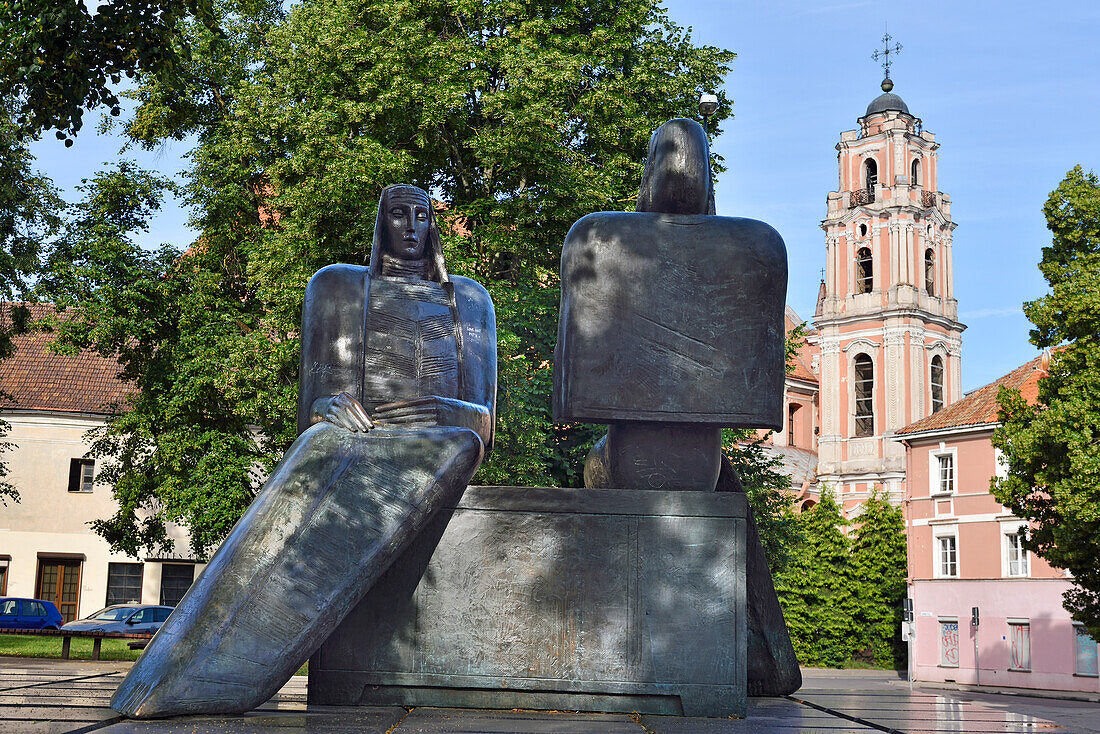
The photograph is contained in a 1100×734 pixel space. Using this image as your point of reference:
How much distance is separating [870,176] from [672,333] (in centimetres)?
5708

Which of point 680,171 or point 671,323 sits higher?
point 680,171

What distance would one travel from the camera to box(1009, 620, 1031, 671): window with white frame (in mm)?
34531

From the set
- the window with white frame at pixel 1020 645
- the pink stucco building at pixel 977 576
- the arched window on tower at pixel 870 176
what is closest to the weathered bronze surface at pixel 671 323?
the pink stucco building at pixel 977 576

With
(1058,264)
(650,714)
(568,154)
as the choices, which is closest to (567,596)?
(650,714)

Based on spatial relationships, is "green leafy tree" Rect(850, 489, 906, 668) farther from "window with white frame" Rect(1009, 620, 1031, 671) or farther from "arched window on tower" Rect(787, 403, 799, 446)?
"arched window on tower" Rect(787, 403, 799, 446)

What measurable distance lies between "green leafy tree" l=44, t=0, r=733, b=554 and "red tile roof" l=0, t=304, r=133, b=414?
16.1m

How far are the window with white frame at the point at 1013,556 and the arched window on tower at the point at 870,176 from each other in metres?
25.7

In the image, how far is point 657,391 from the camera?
216 inches

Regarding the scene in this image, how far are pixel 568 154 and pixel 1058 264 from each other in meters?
→ 10.4

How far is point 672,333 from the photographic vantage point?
5.51 meters

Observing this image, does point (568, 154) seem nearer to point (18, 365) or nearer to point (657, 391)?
point (657, 391)

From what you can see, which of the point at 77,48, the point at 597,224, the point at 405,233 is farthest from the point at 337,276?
the point at 77,48

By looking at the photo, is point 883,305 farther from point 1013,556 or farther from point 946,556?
point 1013,556

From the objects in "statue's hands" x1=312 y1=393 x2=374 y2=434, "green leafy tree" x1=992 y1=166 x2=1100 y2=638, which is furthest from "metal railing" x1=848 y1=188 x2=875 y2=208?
"statue's hands" x1=312 y1=393 x2=374 y2=434
